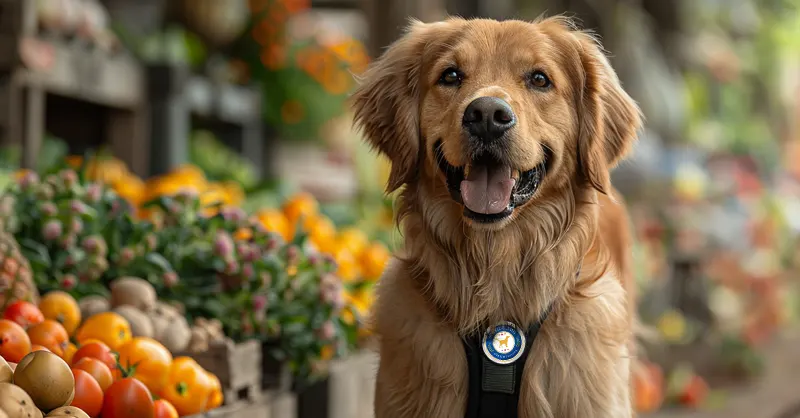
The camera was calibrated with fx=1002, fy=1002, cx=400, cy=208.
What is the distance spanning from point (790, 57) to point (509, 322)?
63.0ft

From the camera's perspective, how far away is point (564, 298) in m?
2.87

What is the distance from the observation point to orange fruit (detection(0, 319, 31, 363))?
8.63 ft

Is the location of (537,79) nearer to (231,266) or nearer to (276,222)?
(231,266)

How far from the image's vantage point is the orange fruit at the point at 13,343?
2629mm

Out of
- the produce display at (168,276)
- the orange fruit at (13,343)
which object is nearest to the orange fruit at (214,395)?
the produce display at (168,276)

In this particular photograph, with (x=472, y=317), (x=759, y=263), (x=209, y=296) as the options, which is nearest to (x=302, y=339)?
(x=209, y=296)

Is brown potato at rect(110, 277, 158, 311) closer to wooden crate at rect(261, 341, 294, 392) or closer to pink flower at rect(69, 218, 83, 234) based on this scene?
pink flower at rect(69, 218, 83, 234)

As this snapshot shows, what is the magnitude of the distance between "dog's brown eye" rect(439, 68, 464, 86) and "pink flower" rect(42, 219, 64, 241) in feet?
4.69

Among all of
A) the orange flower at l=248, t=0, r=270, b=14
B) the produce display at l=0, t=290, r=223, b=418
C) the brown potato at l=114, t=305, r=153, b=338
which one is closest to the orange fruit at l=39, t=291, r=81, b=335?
the produce display at l=0, t=290, r=223, b=418

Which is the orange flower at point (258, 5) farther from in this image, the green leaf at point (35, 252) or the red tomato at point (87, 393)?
the red tomato at point (87, 393)

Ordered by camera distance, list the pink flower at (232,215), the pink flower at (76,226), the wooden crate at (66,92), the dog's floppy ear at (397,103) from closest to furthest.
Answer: the dog's floppy ear at (397,103)
the pink flower at (76,226)
the pink flower at (232,215)
the wooden crate at (66,92)

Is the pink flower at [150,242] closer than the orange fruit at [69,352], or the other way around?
the orange fruit at [69,352]

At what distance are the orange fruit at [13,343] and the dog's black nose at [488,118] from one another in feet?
4.28

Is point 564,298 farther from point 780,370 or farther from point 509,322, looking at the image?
point 780,370
